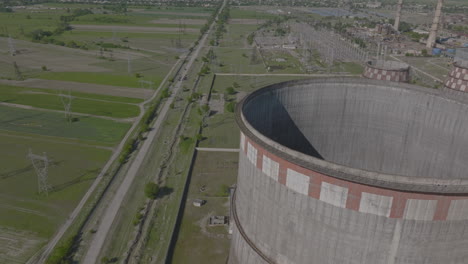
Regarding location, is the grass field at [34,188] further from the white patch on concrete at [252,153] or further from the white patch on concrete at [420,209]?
the white patch on concrete at [420,209]

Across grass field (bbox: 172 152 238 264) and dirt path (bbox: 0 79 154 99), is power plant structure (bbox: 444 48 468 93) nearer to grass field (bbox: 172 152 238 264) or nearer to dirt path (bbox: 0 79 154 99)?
grass field (bbox: 172 152 238 264)

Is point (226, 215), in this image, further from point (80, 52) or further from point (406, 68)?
point (80, 52)

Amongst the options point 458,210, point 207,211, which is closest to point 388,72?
point 207,211

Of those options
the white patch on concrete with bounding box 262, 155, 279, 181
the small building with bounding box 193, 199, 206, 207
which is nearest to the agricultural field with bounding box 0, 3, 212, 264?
the small building with bounding box 193, 199, 206, 207

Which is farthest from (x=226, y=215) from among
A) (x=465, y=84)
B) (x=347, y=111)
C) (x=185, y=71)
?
(x=185, y=71)

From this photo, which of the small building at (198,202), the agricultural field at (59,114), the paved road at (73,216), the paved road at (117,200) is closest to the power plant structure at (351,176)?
the small building at (198,202)

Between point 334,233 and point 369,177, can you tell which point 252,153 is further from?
point 369,177
